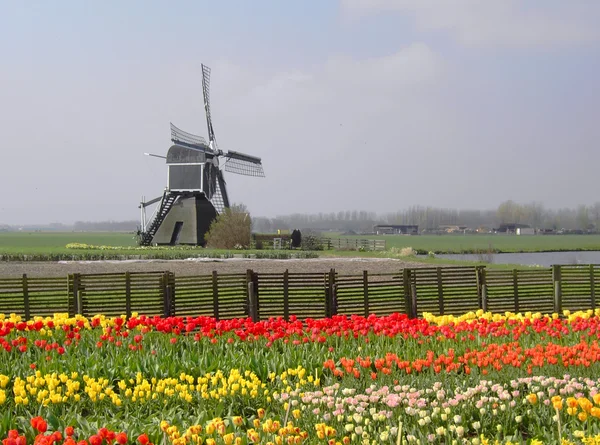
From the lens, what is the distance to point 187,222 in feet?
180

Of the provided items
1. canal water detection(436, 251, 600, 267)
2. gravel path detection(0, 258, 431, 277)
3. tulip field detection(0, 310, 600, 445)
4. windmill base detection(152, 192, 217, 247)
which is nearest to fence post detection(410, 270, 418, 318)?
tulip field detection(0, 310, 600, 445)

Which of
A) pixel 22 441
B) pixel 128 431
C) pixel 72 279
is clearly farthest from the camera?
pixel 72 279

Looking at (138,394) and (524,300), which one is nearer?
(138,394)

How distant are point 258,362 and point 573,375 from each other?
3.36 m

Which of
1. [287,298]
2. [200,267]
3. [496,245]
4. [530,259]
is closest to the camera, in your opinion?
[287,298]

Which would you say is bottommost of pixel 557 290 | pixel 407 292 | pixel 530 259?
pixel 530 259

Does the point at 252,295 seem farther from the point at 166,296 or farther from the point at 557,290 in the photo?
the point at 557,290

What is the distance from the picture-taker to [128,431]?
19.0 feet

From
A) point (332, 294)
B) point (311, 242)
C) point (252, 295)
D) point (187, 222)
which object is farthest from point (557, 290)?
point (311, 242)

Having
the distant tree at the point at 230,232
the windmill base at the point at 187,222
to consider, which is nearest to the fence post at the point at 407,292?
the distant tree at the point at 230,232

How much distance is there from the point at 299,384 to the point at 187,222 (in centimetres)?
4889

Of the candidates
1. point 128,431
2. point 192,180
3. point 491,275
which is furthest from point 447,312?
point 192,180

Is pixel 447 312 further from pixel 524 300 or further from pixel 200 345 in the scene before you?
pixel 200 345

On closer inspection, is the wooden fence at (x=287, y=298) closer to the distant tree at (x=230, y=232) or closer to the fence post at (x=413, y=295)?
the fence post at (x=413, y=295)
